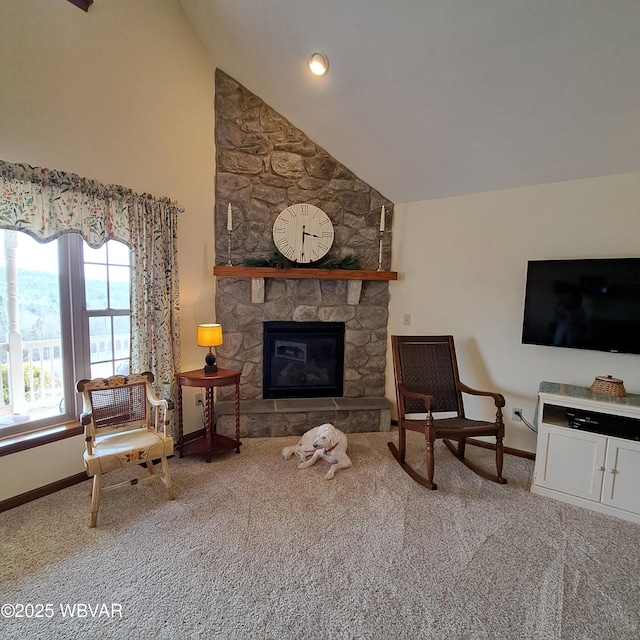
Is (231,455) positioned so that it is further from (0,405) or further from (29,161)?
(29,161)

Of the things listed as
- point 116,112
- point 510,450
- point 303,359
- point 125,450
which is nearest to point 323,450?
point 303,359

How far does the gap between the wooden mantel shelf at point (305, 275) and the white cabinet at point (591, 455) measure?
176 cm

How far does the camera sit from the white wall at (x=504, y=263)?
8.84 ft

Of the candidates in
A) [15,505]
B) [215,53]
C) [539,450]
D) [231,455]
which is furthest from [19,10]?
[539,450]

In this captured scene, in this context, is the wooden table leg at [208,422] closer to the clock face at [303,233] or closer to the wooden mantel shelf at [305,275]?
the wooden mantel shelf at [305,275]

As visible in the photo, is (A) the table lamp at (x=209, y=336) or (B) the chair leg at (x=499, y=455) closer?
(B) the chair leg at (x=499, y=455)

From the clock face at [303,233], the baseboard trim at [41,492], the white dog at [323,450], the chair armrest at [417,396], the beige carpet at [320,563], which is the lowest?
the beige carpet at [320,563]

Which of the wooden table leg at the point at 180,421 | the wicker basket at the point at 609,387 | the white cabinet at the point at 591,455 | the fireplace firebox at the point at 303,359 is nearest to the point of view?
the white cabinet at the point at 591,455

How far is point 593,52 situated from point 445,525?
286cm

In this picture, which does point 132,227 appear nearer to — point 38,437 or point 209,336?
point 209,336

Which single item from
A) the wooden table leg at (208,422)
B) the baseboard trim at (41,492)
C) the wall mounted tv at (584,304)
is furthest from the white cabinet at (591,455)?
the baseboard trim at (41,492)

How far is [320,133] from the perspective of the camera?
11.3ft

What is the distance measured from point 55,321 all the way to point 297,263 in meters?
2.00

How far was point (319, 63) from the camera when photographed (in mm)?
2721
